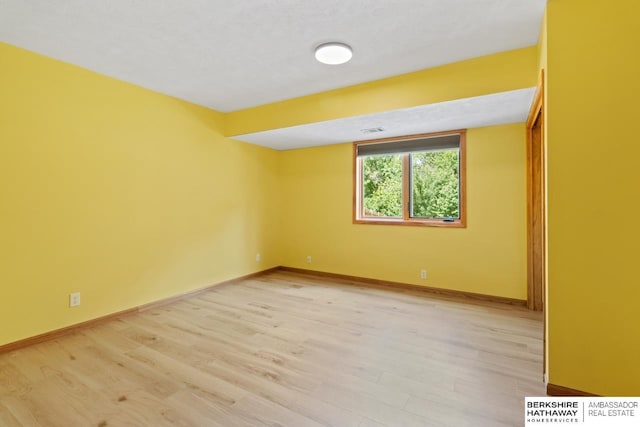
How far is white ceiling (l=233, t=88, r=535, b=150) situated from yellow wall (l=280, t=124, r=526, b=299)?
0.37 m

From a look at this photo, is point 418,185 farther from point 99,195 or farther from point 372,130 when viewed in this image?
point 99,195

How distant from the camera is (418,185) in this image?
13.9 ft

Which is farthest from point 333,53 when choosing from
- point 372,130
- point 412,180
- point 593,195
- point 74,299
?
point 74,299

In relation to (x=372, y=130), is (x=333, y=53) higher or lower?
higher

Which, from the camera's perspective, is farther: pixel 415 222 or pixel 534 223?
pixel 415 222

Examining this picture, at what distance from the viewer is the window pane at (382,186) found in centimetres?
442

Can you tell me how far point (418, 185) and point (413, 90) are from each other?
1675mm

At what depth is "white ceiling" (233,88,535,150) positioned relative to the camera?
9.06 feet

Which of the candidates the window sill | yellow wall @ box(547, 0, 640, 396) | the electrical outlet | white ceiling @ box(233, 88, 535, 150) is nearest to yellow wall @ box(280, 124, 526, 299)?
the window sill

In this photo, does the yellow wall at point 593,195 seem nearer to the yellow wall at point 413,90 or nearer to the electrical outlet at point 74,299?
the yellow wall at point 413,90

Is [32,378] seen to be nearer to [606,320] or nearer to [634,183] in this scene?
[606,320]

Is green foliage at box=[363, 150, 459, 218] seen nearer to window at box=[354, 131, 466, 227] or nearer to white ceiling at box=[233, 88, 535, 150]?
window at box=[354, 131, 466, 227]

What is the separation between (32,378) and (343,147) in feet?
13.8

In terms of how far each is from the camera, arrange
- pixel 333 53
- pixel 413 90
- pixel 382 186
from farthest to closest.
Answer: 1. pixel 382 186
2. pixel 413 90
3. pixel 333 53
